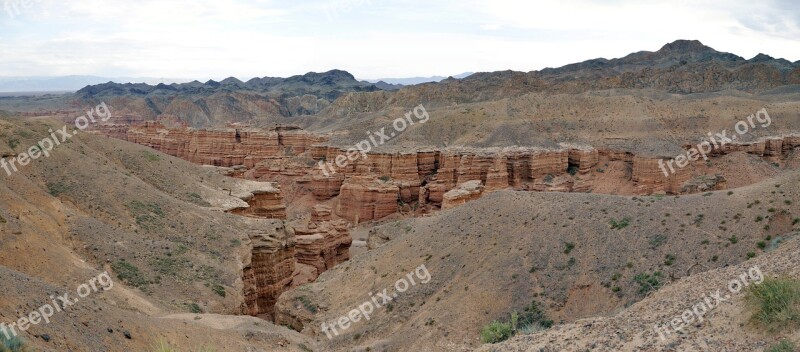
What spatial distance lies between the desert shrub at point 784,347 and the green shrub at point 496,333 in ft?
32.3

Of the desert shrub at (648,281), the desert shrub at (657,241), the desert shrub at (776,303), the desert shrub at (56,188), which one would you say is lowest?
the desert shrub at (648,281)

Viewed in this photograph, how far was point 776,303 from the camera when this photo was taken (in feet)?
32.0

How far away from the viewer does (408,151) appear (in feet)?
192

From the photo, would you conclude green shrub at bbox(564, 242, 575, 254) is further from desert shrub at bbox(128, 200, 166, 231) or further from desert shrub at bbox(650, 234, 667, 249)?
desert shrub at bbox(128, 200, 166, 231)

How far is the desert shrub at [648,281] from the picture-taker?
18.8 m

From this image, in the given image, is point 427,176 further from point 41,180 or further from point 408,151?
point 41,180

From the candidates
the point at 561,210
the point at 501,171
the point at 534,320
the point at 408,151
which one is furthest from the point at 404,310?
the point at 408,151

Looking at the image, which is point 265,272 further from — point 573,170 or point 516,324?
point 573,170

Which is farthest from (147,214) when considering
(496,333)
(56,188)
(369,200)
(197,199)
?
(369,200)

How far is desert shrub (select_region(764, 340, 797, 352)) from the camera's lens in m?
8.65

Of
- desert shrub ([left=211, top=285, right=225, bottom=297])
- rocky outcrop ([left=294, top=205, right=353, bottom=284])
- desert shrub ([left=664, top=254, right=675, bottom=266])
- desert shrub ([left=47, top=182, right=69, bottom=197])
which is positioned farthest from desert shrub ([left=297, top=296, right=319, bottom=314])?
desert shrub ([left=664, top=254, right=675, bottom=266])

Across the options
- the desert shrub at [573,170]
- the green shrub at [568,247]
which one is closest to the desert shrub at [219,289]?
the green shrub at [568,247]

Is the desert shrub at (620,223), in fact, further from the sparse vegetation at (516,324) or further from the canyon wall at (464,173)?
the canyon wall at (464,173)

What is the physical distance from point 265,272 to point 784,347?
23663 millimetres
